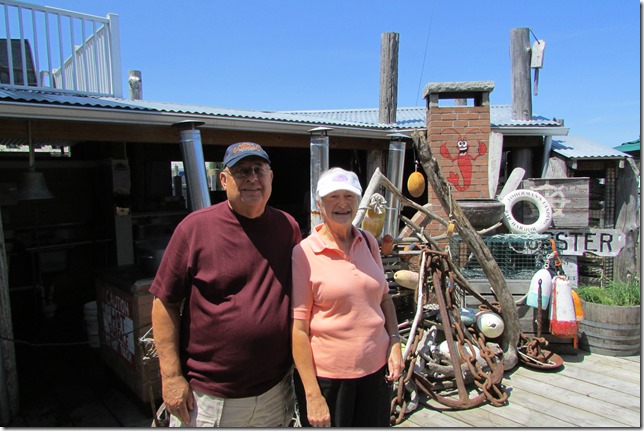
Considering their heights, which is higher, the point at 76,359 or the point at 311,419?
the point at 311,419

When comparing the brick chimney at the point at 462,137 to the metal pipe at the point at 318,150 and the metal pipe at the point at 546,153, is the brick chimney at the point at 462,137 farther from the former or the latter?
the metal pipe at the point at 318,150

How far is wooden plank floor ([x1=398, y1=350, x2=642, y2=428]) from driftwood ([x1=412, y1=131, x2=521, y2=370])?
269 millimetres

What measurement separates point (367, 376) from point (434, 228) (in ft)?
14.8

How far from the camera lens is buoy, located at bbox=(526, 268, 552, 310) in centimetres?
408

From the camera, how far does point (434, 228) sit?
6039 mm

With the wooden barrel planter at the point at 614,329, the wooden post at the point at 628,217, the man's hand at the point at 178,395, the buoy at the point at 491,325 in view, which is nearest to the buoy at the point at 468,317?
the buoy at the point at 491,325

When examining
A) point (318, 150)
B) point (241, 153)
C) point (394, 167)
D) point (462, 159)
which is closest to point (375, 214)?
point (318, 150)

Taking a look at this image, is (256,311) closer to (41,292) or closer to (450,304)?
(450,304)

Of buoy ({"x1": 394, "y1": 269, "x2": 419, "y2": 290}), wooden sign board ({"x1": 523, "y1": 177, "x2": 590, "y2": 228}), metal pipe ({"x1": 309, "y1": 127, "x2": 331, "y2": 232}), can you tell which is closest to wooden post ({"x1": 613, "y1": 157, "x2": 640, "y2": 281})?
wooden sign board ({"x1": 523, "y1": 177, "x2": 590, "y2": 228})

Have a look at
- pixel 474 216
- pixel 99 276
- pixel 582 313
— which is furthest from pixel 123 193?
pixel 582 313

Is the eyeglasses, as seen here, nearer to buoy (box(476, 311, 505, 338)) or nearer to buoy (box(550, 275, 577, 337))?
buoy (box(476, 311, 505, 338))

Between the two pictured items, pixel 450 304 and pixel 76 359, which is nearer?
pixel 450 304

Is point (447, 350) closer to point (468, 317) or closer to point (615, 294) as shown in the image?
point (468, 317)

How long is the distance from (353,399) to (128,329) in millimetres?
2508
